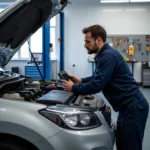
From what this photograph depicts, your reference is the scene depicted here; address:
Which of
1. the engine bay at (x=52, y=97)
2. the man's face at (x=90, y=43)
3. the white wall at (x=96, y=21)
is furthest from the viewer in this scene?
the white wall at (x=96, y=21)

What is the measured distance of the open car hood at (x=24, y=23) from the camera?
2.18 m

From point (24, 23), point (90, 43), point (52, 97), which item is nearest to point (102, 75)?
point (90, 43)

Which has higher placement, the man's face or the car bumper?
Result: the man's face

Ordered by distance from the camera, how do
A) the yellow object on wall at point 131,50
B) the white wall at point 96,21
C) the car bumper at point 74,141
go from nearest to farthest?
the car bumper at point 74,141 → the yellow object on wall at point 131,50 → the white wall at point 96,21

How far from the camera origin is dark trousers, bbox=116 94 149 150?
6.71ft

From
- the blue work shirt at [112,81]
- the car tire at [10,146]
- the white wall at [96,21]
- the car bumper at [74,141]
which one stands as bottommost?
the car tire at [10,146]

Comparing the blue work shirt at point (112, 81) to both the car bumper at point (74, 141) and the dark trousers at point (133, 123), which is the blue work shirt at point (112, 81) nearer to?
the dark trousers at point (133, 123)

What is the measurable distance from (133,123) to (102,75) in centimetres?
48

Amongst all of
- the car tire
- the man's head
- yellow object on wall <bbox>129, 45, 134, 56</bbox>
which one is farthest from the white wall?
the car tire

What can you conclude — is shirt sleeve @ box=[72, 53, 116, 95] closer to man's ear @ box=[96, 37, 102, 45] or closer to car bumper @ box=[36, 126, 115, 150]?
man's ear @ box=[96, 37, 102, 45]

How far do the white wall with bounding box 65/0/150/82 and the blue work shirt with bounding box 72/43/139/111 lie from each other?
6670 millimetres

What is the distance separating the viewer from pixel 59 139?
1.61 m

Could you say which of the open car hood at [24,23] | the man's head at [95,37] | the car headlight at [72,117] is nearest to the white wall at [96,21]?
the open car hood at [24,23]

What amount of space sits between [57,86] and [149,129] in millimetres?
1940
